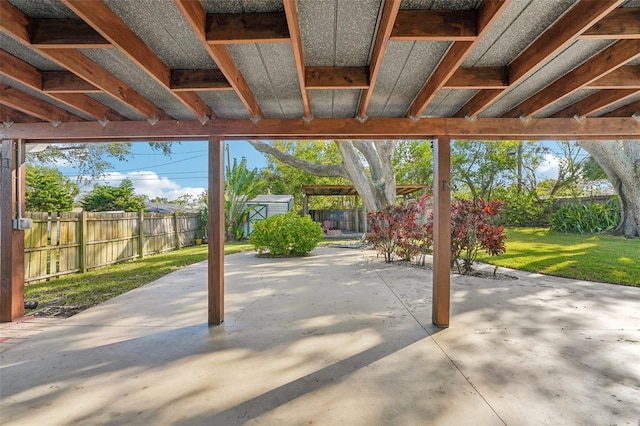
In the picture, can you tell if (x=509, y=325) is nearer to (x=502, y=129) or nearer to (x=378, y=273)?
(x=502, y=129)

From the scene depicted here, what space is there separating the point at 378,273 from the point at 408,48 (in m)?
5.37

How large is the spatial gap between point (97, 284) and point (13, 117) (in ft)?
11.3

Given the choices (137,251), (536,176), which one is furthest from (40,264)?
(536,176)

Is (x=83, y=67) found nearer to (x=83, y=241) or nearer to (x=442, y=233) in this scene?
(x=442, y=233)

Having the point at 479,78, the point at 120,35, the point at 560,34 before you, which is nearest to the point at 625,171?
the point at 479,78

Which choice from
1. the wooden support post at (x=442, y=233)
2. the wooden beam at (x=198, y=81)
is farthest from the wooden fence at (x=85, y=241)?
the wooden support post at (x=442, y=233)

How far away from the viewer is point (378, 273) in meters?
7.05

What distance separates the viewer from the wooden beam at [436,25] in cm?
201

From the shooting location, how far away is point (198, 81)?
2.77 m

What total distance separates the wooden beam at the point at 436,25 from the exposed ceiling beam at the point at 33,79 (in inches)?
Result: 116

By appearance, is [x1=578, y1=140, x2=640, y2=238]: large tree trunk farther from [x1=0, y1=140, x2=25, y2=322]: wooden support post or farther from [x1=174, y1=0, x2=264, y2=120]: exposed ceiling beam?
[x1=0, y1=140, x2=25, y2=322]: wooden support post

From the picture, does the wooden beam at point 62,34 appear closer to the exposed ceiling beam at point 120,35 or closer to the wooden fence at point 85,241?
the exposed ceiling beam at point 120,35

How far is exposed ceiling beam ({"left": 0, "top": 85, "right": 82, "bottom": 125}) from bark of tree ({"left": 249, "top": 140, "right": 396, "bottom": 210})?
26.6 feet

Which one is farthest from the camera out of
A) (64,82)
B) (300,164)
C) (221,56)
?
(300,164)
